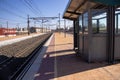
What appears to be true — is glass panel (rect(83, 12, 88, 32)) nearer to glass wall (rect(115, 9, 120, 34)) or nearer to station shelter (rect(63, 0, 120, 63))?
station shelter (rect(63, 0, 120, 63))

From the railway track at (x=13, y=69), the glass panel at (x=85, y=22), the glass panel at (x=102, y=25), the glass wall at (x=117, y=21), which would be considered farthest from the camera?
the glass panel at (x=85, y=22)

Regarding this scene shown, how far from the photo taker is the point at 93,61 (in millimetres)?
10742

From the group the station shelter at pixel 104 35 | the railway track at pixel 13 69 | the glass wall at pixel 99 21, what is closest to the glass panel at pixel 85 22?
the station shelter at pixel 104 35

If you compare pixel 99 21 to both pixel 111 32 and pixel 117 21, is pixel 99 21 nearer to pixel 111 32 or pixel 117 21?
pixel 117 21

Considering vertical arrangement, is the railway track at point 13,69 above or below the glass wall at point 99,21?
below

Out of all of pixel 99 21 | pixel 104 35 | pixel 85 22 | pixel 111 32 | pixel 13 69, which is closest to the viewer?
pixel 111 32

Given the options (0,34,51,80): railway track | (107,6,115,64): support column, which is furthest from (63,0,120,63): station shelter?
(0,34,51,80): railway track

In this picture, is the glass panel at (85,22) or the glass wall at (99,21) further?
the glass panel at (85,22)

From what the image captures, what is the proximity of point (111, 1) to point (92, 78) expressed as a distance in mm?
4275

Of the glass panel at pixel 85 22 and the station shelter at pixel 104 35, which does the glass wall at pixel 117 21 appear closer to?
the station shelter at pixel 104 35

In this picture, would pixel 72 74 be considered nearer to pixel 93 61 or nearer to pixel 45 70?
pixel 45 70

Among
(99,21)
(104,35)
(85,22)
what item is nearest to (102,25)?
(99,21)

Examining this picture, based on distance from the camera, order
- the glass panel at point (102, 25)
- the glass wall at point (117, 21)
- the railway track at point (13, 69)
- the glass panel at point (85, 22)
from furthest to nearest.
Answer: the glass panel at point (85, 22)
the glass panel at point (102, 25)
the glass wall at point (117, 21)
the railway track at point (13, 69)

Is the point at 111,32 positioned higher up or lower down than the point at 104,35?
Answer: higher up
